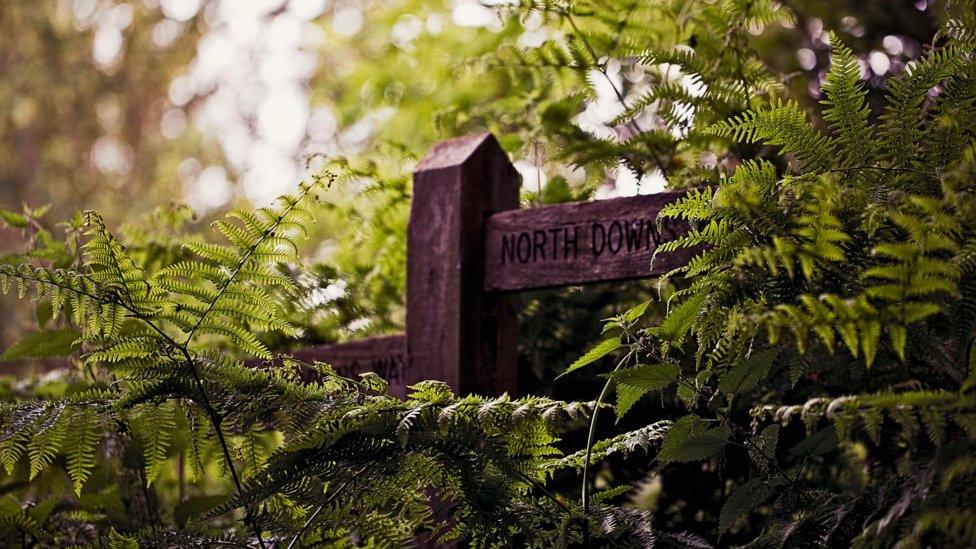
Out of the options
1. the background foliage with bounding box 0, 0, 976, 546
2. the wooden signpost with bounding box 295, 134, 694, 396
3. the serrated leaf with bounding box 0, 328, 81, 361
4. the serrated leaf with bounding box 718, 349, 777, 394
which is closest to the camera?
the background foliage with bounding box 0, 0, 976, 546

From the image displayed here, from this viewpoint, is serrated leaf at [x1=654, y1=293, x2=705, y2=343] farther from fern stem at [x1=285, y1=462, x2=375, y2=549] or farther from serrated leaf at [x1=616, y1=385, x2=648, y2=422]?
fern stem at [x1=285, y1=462, x2=375, y2=549]

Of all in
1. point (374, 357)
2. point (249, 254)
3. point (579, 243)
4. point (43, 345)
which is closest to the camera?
point (249, 254)

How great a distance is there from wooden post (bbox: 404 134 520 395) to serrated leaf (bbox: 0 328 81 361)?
0.82 meters

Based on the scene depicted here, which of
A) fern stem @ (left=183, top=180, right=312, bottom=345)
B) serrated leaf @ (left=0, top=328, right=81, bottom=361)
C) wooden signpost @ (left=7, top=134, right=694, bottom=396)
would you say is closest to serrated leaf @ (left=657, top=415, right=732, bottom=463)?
wooden signpost @ (left=7, top=134, right=694, bottom=396)

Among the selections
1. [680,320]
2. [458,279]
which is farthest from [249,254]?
[680,320]

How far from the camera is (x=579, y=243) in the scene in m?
1.92

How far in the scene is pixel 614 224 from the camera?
1.86 meters

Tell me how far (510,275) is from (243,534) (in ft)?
2.72

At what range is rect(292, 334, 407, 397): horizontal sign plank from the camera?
232cm

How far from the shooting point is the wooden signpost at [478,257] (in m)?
1.93

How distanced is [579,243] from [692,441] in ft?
2.03

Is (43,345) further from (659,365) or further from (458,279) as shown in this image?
(659,365)

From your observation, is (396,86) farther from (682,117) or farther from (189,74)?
(189,74)

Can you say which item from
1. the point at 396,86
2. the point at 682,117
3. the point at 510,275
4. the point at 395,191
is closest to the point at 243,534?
the point at 510,275
